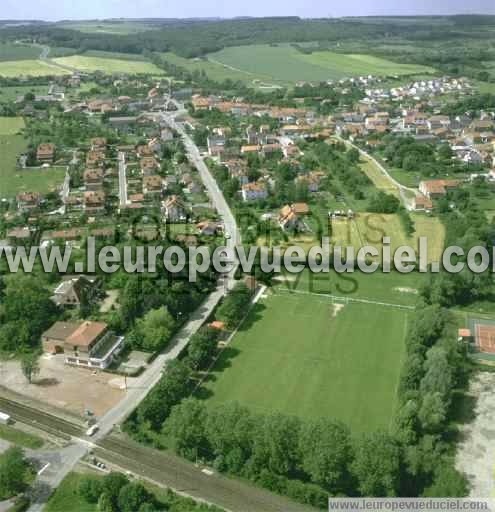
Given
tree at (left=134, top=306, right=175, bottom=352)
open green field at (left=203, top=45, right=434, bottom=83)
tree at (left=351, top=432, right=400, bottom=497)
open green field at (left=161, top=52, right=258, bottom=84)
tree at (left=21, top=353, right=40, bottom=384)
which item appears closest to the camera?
tree at (left=351, top=432, right=400, bottom=497)

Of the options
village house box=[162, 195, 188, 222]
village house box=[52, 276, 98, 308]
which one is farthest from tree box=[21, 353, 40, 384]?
village house box=[162, 195, 188, 222]

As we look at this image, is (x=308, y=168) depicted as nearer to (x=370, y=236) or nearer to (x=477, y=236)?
(x=370, y=236)

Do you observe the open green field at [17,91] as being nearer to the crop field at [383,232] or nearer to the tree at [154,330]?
the crop field at [383,232]

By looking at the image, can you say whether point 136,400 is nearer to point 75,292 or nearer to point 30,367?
point 30,367

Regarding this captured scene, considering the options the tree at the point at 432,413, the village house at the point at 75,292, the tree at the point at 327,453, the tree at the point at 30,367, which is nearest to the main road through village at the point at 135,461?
the tree at the point at 327,453

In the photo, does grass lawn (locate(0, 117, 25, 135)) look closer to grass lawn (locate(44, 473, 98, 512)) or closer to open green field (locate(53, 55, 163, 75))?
open green field (locate(53, 55, 163, 75))

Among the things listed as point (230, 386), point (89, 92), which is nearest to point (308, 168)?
point (230, 386)

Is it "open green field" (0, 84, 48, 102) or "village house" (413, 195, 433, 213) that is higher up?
"open green field" (0, 84, 48, 102)
